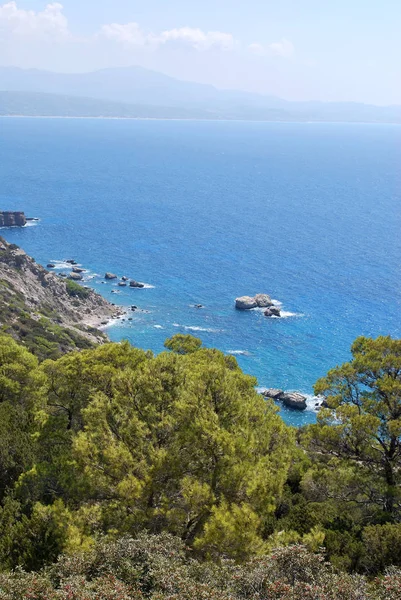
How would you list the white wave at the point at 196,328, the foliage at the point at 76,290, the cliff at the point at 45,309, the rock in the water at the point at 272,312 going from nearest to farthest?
the cliff at the point at 45,309
the white wave at the point at 196,328
the rock in the water at the point at 272,312
the foliage at the point at 76,290

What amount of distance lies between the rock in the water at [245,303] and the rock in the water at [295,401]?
1242 inches

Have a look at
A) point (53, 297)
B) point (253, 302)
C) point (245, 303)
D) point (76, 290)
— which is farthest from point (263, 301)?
point (53, 297)

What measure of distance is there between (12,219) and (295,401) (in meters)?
106

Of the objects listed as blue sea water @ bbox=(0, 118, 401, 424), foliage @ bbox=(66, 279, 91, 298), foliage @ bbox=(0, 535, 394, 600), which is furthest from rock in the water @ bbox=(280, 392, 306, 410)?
foliage @ bbox=(0, 535, 394, 600)

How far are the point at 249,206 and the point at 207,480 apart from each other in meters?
170

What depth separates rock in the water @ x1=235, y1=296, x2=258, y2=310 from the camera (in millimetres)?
102562

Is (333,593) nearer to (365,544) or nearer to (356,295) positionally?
(365,544)

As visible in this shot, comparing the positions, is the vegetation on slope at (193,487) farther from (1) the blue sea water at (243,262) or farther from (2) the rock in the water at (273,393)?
(1) the blue sea water at (243,262)

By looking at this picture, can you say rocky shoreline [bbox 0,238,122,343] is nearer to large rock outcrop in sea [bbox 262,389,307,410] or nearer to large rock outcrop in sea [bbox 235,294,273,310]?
large rock outcrop in sea [bbox 235,294,273,310]

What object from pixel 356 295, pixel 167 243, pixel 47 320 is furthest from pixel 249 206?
pixel 47 320

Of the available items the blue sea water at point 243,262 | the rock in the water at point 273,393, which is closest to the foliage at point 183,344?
the blue sea water at point 243,262

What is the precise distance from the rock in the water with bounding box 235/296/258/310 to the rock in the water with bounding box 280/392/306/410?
1242 inches

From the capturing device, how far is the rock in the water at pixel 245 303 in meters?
103

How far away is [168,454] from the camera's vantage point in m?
21.2
